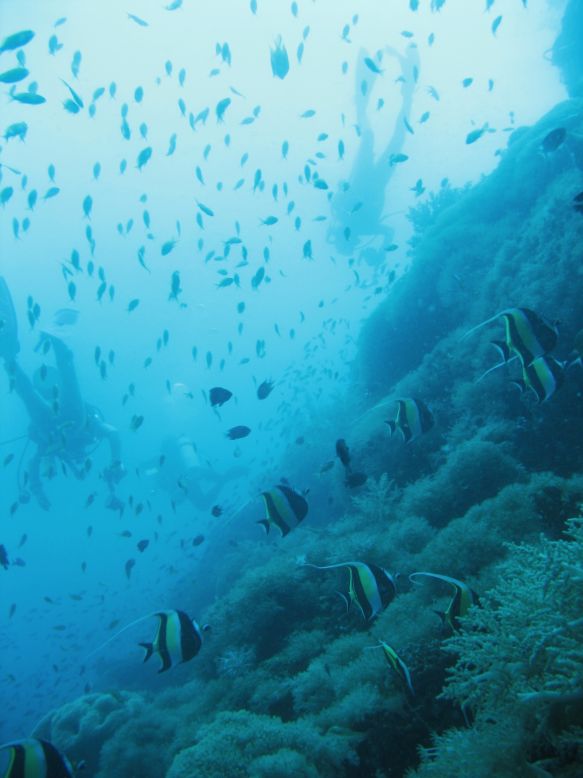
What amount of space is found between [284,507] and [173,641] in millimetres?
1362

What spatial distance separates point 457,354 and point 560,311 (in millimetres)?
2320

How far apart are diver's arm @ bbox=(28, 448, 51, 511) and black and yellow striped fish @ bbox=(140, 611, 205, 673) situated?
18.3m

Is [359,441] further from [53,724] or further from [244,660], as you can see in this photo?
[53,724]

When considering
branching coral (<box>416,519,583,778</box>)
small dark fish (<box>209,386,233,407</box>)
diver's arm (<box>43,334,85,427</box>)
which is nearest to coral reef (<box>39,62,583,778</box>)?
→ branching coral (<box>416,519,583,778</box>)

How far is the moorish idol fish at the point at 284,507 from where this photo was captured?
3789 mm

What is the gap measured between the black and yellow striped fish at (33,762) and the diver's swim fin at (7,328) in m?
19.1

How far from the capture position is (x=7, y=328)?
1852 cm

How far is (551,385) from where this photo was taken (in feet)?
11.0

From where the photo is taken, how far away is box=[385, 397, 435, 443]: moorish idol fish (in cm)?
443

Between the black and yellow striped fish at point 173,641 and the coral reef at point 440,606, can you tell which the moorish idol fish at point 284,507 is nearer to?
the black and yellow striped fish at point 173,641

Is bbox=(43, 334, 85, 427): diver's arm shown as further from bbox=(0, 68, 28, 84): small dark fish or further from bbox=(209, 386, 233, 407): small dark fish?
bbox=(209, 386, 233, 407): small dark fish

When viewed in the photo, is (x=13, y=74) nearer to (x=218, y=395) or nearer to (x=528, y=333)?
(x=218, y=395)

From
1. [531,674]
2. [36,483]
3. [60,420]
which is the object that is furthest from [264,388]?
[36,483]

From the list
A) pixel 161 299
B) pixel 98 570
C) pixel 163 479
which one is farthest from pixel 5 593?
pixel 161 299
